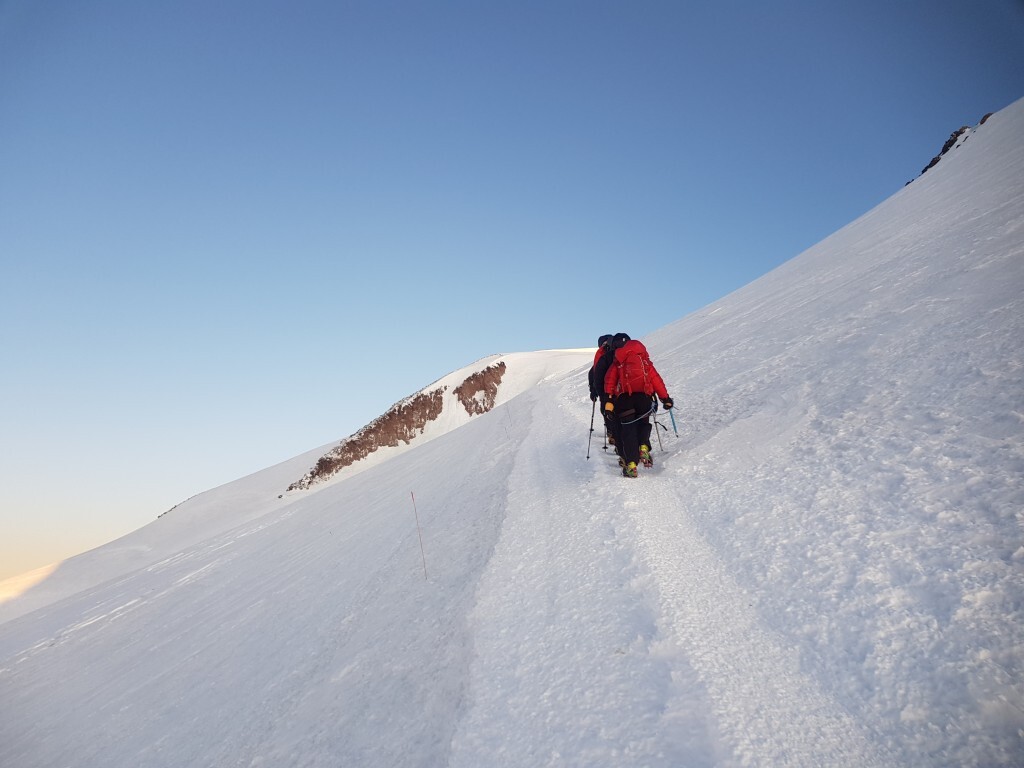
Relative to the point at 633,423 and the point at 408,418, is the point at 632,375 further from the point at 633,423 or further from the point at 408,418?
the point at 408,418

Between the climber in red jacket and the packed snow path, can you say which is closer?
the packed snow path

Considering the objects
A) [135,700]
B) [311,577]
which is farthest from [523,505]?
[135,700]

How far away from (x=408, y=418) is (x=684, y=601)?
43409 millimetres

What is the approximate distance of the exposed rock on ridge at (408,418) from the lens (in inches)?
1593

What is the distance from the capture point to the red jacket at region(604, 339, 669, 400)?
7.72 meters

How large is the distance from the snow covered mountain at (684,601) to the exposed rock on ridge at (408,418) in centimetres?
2902

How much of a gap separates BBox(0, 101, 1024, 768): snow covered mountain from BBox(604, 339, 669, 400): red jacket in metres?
1.28

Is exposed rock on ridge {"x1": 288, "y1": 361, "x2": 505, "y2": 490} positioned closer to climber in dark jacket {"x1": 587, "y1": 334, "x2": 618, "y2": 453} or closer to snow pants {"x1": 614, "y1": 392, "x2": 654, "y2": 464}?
climber in dark jacket {"x1": 587, "y1": 334, "x2": 618, "y2": 453}

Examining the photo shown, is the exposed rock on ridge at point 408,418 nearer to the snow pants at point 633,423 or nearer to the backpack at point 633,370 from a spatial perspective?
the snow pants at point 633,423

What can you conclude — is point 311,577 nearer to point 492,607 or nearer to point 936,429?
point 492,607

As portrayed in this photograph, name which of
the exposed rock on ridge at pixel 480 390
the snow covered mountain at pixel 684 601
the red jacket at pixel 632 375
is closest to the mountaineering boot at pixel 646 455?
the snow covered mountain at pixel 684 601

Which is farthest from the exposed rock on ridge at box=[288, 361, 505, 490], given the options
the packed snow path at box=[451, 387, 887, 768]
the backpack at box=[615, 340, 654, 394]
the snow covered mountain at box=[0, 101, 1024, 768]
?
the packed snow path at box=[451, 387, 887, 768]

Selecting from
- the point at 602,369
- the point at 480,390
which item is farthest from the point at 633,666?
the point at 480,390

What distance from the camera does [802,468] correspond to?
600cm
